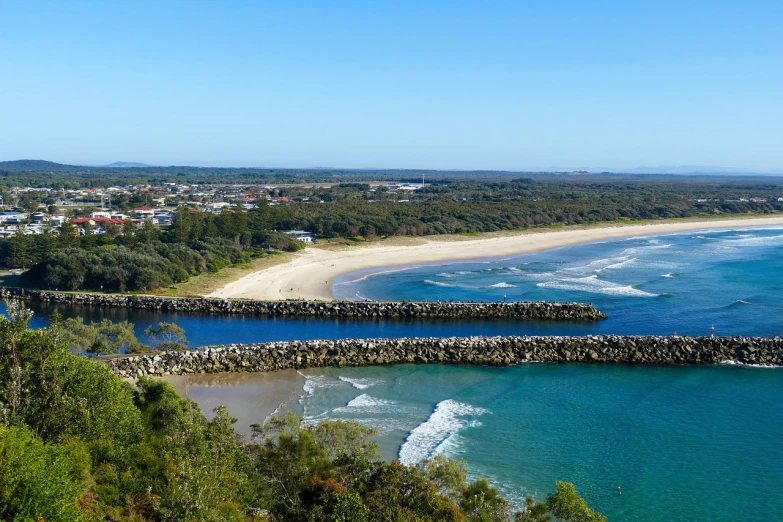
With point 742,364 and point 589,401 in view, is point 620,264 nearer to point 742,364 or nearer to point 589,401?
point 742,364

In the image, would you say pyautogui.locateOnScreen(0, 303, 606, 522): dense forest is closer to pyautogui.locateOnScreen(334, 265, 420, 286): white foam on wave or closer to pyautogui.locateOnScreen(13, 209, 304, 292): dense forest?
pyautogui.locateOnScreen(334, 265, 420, 286): white foam on wave

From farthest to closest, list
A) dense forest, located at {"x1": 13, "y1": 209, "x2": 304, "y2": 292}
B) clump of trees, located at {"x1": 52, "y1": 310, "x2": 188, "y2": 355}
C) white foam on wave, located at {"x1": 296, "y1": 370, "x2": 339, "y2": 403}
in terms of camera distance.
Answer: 1. dense forest, located at {"x1": 13, "y1": 209, "x2": 304, "y2": 292}
2. clump of trees, located at {"x1": 52, "y1": 310, "x2": 188, "y2": 355}
3. white foam on wave, located at {"x1": 296, "y1": 370, "x2": 339, "y2": 403}

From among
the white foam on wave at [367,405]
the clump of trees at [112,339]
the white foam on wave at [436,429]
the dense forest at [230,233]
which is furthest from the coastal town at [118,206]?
the white foam on wave at [436,429]

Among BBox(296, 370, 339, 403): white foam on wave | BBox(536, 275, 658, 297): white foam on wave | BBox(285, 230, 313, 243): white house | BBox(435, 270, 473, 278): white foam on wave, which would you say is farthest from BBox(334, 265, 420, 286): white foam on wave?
BBox(296, 370, 339, 403): white foam on wave

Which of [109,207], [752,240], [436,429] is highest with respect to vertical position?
[109,207]

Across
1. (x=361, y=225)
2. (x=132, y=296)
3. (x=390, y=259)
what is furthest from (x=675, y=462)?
(x=361, y=225)

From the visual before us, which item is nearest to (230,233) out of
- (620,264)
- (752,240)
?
(620,264)
